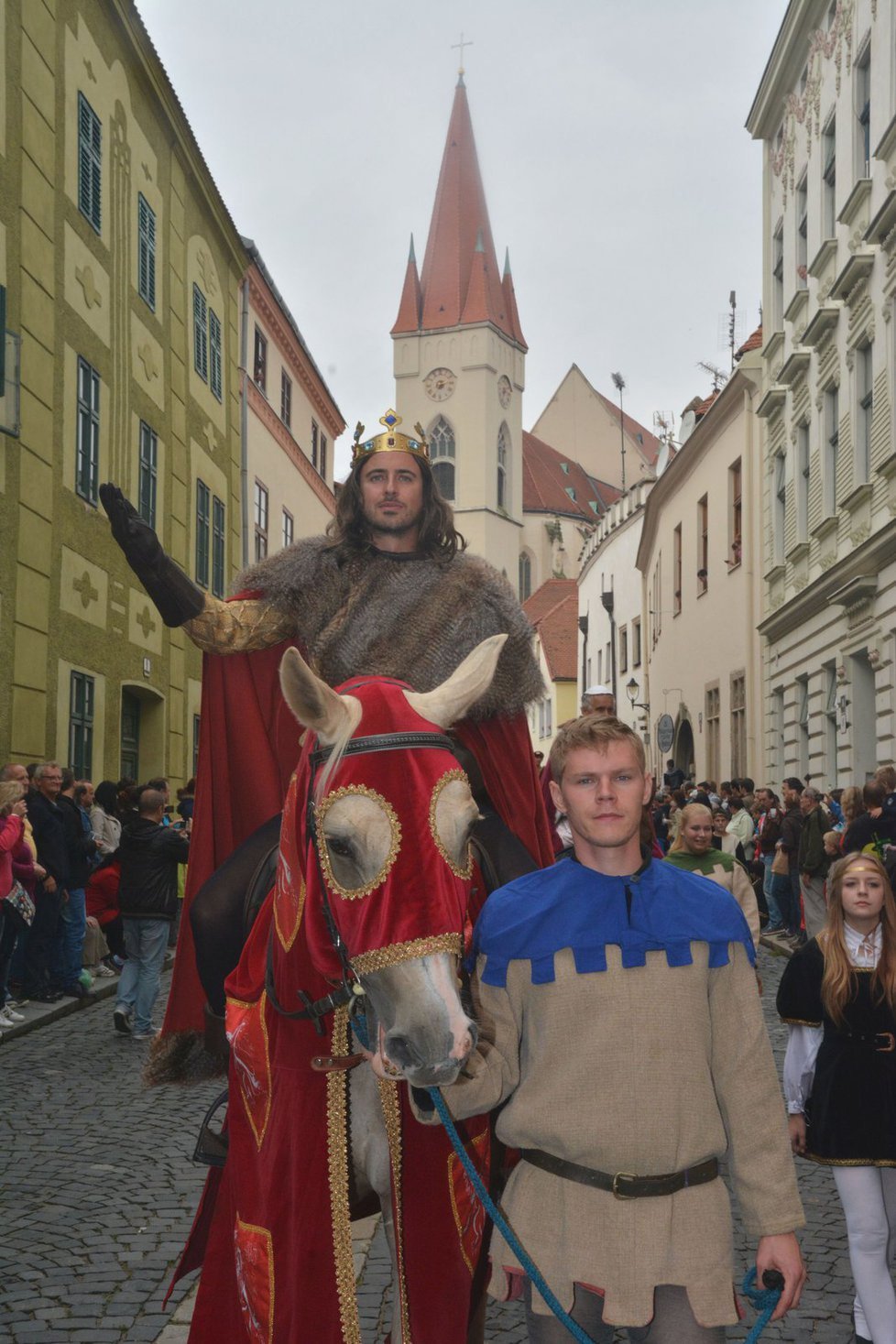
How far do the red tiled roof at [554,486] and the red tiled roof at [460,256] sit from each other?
7.55 metres

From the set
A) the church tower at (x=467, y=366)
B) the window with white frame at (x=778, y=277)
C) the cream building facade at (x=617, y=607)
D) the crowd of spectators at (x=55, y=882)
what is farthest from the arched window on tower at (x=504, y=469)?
the crowd of spectators at (x=55, y=882)

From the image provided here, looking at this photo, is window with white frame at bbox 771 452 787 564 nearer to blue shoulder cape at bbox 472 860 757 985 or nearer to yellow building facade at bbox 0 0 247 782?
yellow building facade at bbox 0 0 247 782

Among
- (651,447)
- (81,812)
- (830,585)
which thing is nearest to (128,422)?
(81,812)

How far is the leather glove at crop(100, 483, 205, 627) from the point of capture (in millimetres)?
3953

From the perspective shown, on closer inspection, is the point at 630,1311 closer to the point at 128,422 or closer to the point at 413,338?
the point at 128,422

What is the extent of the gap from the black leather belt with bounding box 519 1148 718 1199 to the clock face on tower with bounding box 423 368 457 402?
79.7 m

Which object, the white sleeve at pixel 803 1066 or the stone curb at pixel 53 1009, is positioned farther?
the stone curb at pixel 53 1009

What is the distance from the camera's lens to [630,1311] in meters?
2.70

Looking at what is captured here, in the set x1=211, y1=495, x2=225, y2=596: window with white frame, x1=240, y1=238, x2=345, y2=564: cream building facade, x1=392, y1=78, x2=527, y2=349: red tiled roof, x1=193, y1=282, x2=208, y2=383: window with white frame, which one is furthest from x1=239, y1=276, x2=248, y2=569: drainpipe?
x1=392, y1=78, x2=527, y2=349: red tiled roof

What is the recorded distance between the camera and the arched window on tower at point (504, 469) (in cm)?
8138

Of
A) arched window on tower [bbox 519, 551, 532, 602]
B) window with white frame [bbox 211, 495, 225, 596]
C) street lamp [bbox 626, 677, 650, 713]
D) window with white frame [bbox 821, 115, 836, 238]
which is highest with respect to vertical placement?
arched window on tower [bbox 519, 551, 532, 602]

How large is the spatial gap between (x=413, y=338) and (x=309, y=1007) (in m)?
81.9

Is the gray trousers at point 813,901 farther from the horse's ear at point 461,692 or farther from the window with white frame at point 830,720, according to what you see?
the horse's ear at point 461,692

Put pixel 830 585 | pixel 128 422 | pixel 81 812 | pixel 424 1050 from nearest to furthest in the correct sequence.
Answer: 1. pixel 424 1050
2. pixel 81 812
3. pixel 128 422
4. pixel 830 585
